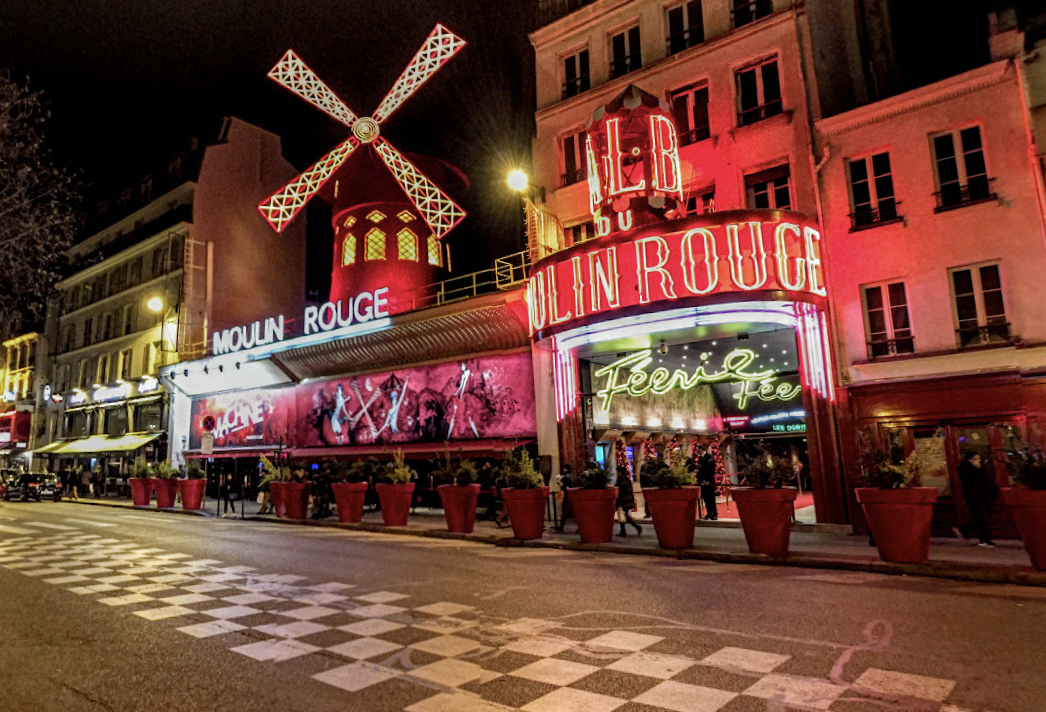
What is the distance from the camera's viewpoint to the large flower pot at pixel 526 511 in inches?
483

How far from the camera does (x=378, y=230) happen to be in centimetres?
2561

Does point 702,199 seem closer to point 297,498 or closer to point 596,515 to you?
point 596,515

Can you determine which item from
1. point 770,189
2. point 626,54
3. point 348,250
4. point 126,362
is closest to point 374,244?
point 348,250

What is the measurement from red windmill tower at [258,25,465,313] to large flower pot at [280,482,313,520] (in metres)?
8.89

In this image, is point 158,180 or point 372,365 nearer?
point 372,365

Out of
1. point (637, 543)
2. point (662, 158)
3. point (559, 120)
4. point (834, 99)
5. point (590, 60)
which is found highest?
point (590, 60)

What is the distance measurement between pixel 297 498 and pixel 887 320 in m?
14.5

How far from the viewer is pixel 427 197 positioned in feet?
80.4

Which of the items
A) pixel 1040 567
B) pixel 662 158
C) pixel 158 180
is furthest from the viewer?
pixel 158 180

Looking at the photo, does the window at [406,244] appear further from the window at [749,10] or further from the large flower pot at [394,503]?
the window at [749,10]

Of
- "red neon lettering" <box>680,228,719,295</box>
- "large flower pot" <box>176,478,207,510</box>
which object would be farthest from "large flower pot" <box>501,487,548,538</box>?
"large flower pot" <box>176,478,207,510</box>

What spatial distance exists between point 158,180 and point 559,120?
2753cm

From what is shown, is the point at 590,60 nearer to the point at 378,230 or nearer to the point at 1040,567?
the point at 378,230

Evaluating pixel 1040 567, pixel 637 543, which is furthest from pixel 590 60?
pixel 1040 567
